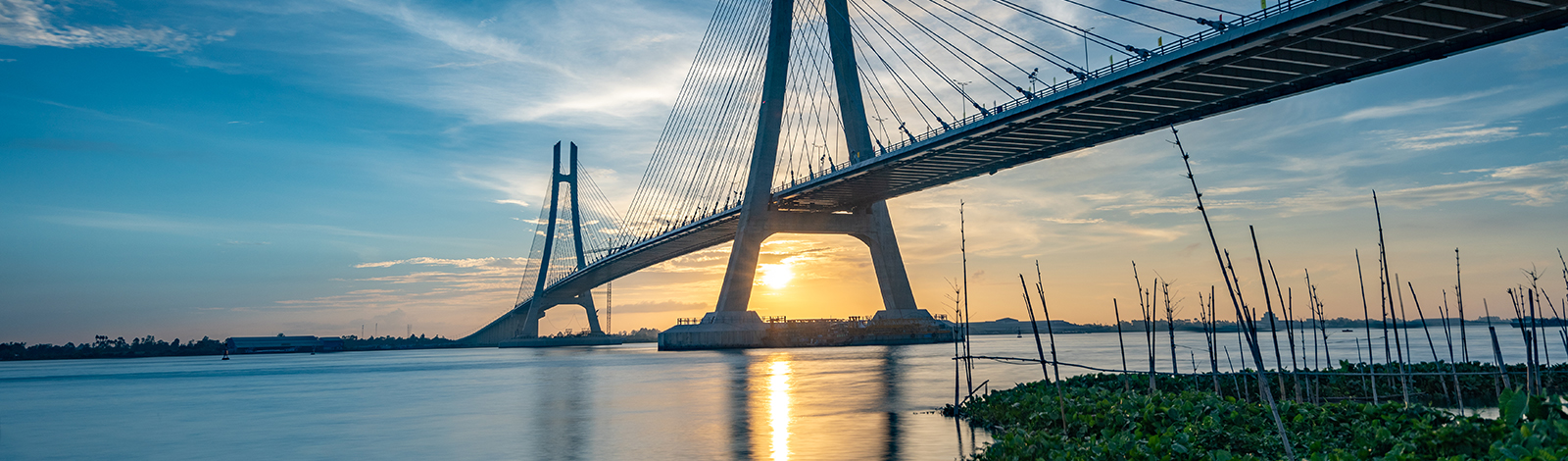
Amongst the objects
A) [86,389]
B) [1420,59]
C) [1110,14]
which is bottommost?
[86,389]

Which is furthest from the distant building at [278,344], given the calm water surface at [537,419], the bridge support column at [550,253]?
the calm water surface at [537,419]

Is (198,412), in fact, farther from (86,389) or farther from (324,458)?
(86,389)

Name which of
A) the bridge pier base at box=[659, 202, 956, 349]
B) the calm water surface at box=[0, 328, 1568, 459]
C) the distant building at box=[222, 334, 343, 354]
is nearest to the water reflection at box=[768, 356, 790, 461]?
the calm water surface at box=[0, 328, 1568, 459]

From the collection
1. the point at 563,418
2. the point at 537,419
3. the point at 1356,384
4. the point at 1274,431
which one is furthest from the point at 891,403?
the point at 1274,431

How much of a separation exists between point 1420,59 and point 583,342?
12858 cm

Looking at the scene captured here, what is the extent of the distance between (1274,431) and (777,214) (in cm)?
4967

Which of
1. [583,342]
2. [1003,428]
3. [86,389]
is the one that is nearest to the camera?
[1003,428]

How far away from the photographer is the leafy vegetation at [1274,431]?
350 inches

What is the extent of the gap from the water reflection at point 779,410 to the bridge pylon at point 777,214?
16.0m

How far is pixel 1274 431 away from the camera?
12.2 metres

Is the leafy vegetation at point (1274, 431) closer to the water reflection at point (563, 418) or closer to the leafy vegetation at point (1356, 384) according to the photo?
the leafy vegetation at point (1356, 384)

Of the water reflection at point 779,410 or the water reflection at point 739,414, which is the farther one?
the water reflection at point 739,414

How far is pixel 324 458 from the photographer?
19.0 metres

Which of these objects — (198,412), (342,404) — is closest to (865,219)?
(342,404)
